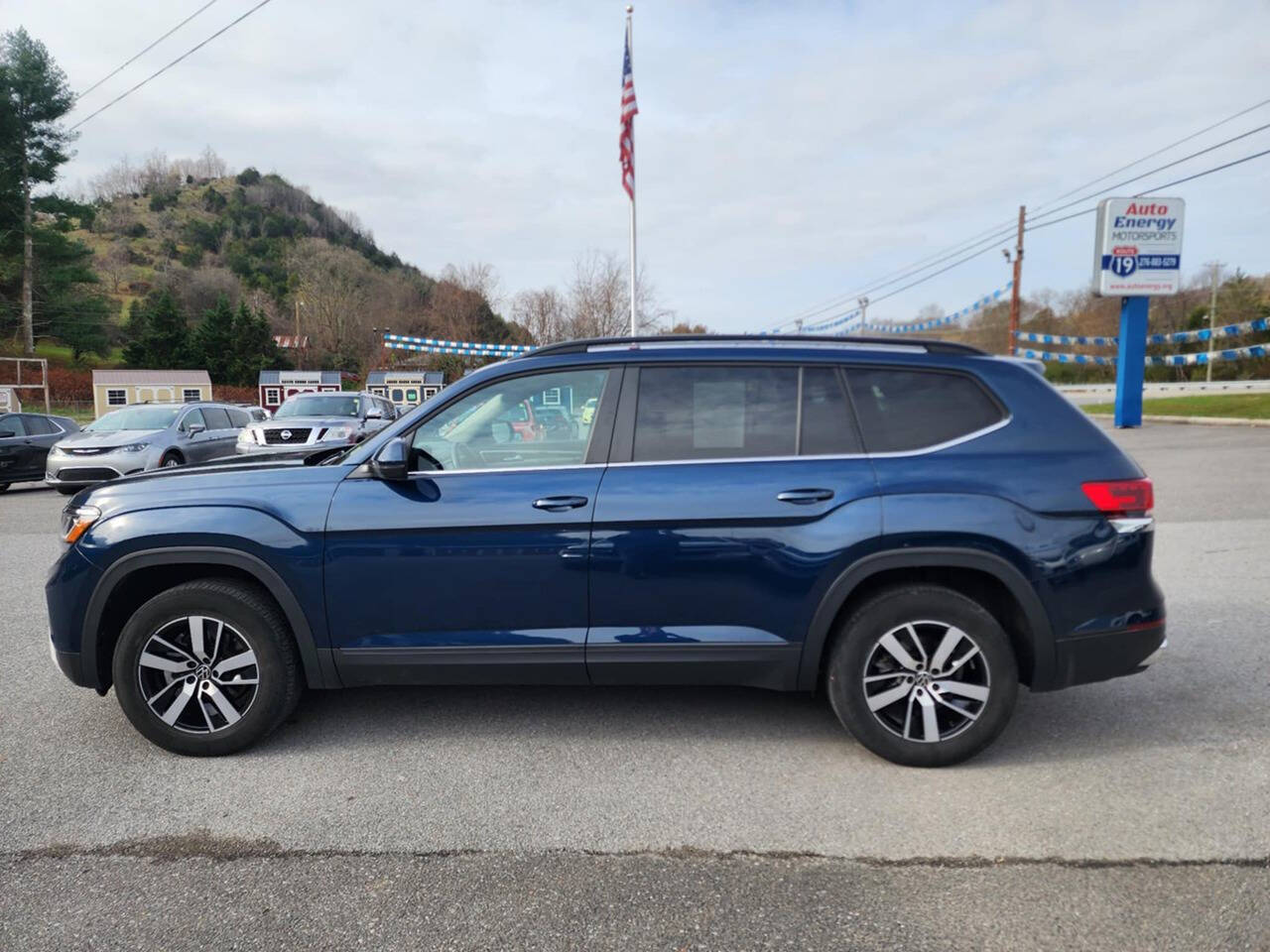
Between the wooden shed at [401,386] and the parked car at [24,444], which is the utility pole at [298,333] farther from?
the parked car at [24,444]

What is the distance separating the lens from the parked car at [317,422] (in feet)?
46.0

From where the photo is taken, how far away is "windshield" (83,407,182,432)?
44.7 ft

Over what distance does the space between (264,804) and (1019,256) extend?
39591 mm

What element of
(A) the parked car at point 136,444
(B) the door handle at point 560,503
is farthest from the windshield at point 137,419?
(B) the door handle at point 560,503

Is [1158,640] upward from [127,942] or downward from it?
upward

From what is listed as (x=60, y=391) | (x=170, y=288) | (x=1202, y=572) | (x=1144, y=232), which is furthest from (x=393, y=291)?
(x=1202, y=572)

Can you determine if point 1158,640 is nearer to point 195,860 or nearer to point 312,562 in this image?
point 312,562

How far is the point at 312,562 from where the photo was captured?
11.3 feet

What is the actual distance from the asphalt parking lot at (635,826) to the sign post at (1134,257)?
22704 millimetres

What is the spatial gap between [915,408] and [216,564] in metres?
3.20

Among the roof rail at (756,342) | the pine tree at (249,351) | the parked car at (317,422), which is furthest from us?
the pine tree at (249,351)

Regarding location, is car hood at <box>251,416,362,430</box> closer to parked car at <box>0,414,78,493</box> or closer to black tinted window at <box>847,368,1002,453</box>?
parked car at <box>0,414,78,493</box>

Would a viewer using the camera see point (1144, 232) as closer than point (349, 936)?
No

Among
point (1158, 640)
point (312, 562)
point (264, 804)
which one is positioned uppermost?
point (312, 562)
